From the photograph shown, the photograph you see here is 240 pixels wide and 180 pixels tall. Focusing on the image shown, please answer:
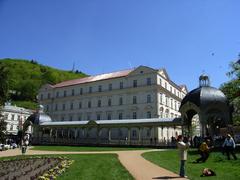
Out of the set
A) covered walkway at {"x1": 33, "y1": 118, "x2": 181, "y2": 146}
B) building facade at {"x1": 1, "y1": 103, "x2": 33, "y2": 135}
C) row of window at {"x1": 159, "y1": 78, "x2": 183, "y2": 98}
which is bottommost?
covered walkway at {"x1": 33, "y1": 118, "x2": 181, "y2": 146}

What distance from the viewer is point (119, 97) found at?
70.8 meters

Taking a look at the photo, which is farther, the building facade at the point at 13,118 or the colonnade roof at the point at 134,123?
the building facade at the point at 13,118

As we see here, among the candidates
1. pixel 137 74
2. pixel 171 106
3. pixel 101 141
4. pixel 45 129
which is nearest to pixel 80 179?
pixel 101 141

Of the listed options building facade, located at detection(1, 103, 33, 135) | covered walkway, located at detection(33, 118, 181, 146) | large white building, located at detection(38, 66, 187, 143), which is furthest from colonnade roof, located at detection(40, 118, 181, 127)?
building facade, located at detection(1, 103, 33, 135)

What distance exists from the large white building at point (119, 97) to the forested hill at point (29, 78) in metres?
27.8

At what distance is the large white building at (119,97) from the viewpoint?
2576 inches

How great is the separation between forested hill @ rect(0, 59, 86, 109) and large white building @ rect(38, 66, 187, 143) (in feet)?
91.3

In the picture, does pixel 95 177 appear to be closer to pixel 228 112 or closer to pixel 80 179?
pixel 80 179

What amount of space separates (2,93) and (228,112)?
80.5 ft

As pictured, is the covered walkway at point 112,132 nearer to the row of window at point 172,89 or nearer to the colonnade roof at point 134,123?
the colonnade roof at point 134,123

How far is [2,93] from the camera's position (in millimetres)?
33062

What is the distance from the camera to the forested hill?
12838 cm

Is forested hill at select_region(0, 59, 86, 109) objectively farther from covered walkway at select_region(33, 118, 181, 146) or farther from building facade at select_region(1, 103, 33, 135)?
covered walkway at select_region(33, 118, 181, 146)

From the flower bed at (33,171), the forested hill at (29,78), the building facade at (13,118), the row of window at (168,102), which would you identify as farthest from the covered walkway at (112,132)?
the forested hill at (29,78)
